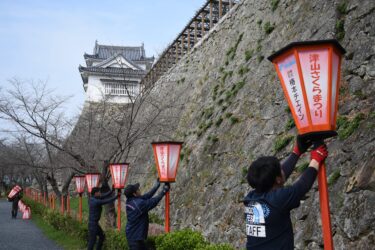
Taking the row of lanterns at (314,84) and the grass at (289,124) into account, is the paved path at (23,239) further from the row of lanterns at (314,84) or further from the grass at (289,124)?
the row of lanterns at (314,84)

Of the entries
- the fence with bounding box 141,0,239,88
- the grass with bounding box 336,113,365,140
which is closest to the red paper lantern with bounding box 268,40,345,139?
the grass with bounding box 336,113,365,140

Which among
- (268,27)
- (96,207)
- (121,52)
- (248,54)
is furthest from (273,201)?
(121,52)

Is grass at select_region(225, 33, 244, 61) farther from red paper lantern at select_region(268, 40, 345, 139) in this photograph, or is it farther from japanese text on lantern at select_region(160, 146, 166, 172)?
red paper lantern at select_region(268, 40, 345, 139)

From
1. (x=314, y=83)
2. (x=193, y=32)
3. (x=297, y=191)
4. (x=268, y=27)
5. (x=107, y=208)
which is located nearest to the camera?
(x=297, y=191)

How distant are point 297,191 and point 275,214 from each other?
0.28 meters

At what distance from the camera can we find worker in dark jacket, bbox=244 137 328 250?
11.1 ft

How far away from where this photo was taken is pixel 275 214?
3.47 meters

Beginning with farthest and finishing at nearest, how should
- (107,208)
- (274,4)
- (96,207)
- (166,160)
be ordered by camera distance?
(274,4) → (107,208) → (96,207) → (166,160)

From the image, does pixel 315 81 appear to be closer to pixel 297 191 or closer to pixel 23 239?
pixel 297 191

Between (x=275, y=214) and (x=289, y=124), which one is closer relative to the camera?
(x=275, y=214)

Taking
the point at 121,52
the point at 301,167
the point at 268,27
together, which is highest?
the point at 121,52

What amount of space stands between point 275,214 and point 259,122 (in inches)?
287

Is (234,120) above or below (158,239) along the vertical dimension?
above

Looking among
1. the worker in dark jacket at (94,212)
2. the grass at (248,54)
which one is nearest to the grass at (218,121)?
the grass at (248,54)
